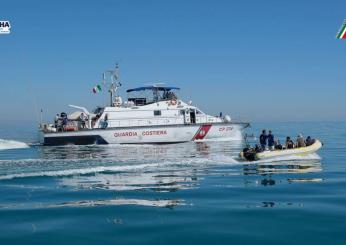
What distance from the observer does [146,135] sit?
138 feet

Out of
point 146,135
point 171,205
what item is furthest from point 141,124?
point 171,205

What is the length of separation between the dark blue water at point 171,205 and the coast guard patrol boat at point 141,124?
1922 cm

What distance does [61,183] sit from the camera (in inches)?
666

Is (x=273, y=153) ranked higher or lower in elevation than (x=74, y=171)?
higher

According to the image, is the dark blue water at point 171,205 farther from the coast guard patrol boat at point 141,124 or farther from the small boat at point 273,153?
the coast guard patrol boat at point 141,124

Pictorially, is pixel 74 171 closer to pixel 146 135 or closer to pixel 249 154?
pixel 249 154

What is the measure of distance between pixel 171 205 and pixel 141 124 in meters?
30.0

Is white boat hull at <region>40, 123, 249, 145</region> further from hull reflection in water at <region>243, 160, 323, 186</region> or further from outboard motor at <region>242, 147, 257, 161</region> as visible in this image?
hull reflection in water at <region>243, 160, 323, 186</region>

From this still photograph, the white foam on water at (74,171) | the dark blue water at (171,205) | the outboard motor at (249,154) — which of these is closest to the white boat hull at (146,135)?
the outboard motor at (249,154)

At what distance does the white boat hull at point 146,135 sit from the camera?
133 feet

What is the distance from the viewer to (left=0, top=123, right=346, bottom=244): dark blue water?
382 inches

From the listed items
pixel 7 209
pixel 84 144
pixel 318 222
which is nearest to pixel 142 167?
pixel 7 209

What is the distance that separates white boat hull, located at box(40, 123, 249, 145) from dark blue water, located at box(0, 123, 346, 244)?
1904 centimetres

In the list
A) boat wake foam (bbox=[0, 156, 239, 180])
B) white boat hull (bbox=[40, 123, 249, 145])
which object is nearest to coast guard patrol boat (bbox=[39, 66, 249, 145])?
white boat hull (bbox=[40, 123, 249, 145])
